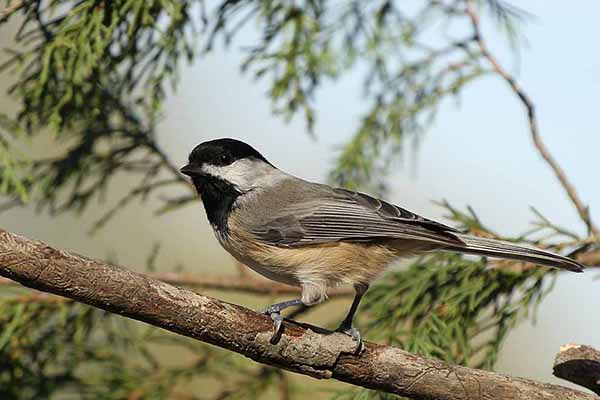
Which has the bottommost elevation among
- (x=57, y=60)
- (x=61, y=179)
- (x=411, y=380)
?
(x=411, y=380)

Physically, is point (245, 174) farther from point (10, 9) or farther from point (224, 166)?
point (10, 9)

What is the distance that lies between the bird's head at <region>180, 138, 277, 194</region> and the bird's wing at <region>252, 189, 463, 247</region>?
115mm

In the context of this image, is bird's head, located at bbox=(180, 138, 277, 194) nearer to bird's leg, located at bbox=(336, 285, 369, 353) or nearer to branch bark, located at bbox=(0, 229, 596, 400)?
bird's leg, located at bbox=(336, 285, 369, 353)

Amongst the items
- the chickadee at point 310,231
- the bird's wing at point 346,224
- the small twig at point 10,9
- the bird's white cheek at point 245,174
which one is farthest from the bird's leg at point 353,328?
the small twig at point 10,9

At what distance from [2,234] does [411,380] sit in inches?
26.8

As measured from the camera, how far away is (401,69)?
2.36 meters

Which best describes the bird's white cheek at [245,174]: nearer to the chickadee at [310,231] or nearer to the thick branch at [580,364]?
the chickadee at [310,231]

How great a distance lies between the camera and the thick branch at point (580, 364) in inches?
58.1

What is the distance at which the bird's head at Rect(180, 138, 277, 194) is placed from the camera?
1.83 m

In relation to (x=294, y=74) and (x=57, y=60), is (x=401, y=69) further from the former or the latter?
(x=57, y=60)

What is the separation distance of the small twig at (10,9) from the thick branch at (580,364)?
4.03 ft

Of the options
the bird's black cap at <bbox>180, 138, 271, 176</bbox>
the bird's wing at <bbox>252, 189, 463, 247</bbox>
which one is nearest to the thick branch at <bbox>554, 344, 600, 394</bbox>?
the bird's wing at <bbox>252, 189, 463, 247</bbox>

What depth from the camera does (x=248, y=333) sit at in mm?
1323

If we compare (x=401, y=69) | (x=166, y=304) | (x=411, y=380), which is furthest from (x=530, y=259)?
(x=401, y=69)
